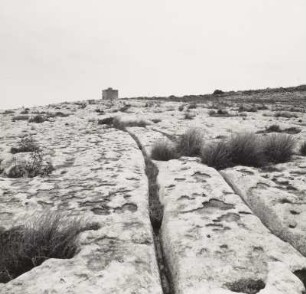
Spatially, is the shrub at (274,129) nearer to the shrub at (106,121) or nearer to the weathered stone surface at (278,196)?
the weathered stone surface at (278,196)

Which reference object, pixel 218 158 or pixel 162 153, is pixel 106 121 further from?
pixel 218 158

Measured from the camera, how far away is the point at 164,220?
3053 mm

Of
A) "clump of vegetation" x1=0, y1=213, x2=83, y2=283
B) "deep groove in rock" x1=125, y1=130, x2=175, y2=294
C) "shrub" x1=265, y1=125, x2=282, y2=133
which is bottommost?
"deep groove in rock" x1=125, y1=130, x2=175, y2=294

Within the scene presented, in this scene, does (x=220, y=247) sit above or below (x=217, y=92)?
below

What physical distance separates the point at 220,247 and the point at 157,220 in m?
0.78

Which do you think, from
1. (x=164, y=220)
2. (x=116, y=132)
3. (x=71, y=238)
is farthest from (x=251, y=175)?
(x=116, y=132)

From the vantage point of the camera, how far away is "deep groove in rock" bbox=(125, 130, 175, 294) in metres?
2.30

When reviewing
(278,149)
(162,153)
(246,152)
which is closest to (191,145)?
(162,153)

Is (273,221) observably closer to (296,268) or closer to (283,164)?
(296,268)

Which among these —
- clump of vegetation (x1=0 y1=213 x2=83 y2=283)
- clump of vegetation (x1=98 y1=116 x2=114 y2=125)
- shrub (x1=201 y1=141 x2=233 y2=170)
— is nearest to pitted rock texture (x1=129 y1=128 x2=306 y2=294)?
clump of vegetation (x1=0 y1=213 x2=83 y2=283)

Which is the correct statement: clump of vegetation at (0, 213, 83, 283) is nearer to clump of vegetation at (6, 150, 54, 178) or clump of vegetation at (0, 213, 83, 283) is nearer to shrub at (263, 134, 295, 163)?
clump of vegetation at (6, 150, 54, 178)

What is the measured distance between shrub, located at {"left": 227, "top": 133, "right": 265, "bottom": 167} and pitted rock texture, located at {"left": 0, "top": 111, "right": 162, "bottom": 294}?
1328 millimetres

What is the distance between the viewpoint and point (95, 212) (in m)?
→ 3.12

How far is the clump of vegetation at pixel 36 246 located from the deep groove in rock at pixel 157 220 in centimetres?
64
